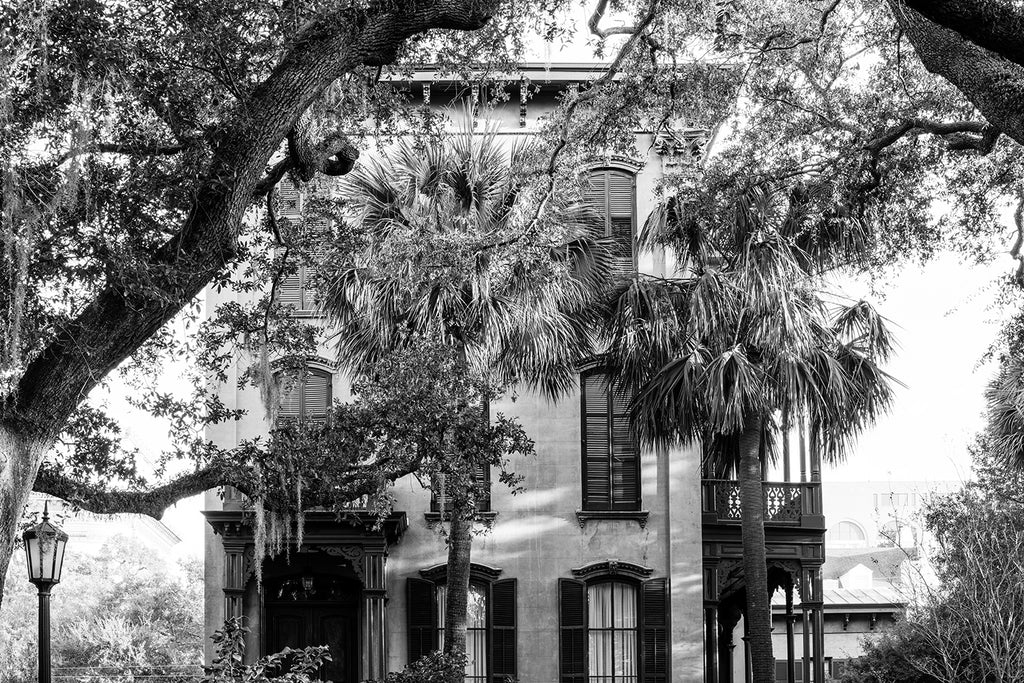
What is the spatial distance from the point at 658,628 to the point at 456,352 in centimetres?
847

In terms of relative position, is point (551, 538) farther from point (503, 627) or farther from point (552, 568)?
point (503, 627)

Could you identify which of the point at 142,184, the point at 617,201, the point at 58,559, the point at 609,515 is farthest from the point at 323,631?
the point at 142,184

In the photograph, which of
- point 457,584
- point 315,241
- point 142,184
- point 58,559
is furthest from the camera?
point 457,584

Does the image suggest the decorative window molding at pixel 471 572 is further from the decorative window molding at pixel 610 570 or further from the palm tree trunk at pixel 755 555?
the palm tree trunk at pixel 755 555

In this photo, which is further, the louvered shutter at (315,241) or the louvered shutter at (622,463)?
the louvered shutter at (622,463)

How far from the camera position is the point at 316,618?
22.5m

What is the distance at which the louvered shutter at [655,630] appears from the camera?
22.3m

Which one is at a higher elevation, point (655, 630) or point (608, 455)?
point (608, 455)

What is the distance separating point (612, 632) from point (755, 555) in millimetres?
4852

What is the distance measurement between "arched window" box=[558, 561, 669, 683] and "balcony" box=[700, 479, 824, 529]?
1.83 meters

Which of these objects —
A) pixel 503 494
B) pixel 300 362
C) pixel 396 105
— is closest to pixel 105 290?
pixel 300 362

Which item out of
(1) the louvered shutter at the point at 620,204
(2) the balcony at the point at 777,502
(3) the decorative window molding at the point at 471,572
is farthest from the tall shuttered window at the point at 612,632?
(1) the louvered shutter at the point at 620,204

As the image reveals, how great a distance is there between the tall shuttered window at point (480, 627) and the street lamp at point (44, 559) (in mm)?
10376

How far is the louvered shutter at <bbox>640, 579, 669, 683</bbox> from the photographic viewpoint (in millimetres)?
22297
